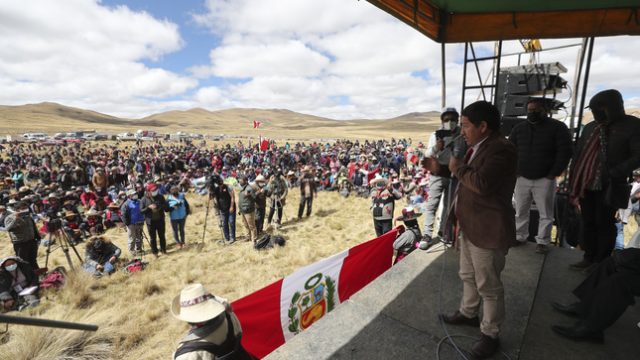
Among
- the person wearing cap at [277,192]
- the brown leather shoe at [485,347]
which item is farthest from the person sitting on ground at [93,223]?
the brown leather shoe at [485,347]

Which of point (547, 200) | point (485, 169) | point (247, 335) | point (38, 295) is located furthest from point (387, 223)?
point (38, 295)

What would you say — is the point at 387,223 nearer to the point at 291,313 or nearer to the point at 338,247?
the point at 338,247

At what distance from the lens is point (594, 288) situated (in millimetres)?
2551

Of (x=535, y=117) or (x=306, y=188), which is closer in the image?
(x=535, y=117)

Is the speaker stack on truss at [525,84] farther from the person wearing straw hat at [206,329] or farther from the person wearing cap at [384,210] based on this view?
the person wearing straw hat at [206,329]

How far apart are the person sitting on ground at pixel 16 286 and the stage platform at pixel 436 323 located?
25.0 ft

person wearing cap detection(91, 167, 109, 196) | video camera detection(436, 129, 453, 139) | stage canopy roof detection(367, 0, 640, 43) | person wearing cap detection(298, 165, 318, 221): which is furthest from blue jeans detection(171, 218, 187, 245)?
stage canopy roof detection(367, 0, 640, 43)

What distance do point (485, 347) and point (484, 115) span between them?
170cm

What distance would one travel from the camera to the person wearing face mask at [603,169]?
3.06 metres

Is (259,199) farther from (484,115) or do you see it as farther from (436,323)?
(484,115)

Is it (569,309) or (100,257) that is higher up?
(569,309)

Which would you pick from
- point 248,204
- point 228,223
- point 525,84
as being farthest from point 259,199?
point 525,84

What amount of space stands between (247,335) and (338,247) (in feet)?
22.5

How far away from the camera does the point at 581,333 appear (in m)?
2.45
